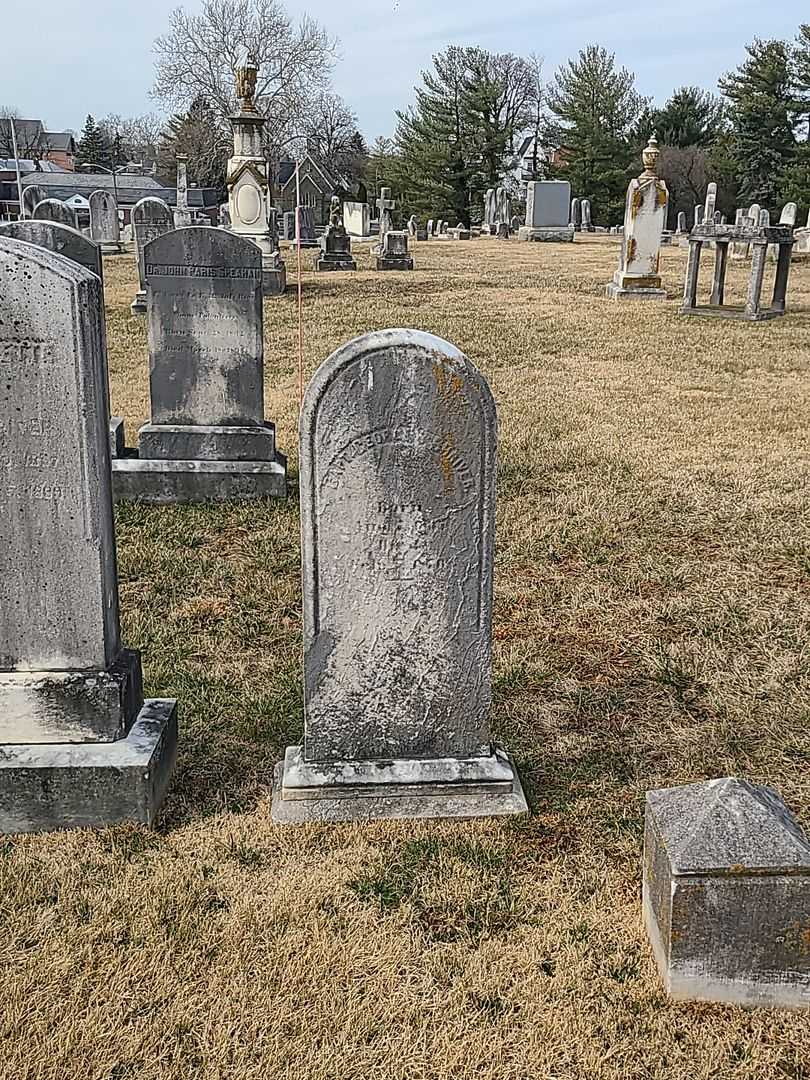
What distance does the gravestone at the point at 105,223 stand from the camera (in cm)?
2967

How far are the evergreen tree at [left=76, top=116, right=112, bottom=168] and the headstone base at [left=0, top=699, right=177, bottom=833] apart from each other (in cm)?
8445

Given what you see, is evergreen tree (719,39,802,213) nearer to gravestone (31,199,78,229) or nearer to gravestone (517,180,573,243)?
gravestone (517,180,573,243)

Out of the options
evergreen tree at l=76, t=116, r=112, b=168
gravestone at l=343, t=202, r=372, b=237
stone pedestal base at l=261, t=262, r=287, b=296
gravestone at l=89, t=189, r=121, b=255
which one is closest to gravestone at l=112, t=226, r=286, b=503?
stone pedestal base at l=261, t=262, r=287, b=296

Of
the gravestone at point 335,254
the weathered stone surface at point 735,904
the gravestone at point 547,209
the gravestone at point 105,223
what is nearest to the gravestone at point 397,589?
the weathered stone surface at point 735,904

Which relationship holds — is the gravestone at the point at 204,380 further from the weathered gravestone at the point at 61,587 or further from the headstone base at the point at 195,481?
the weathered gravestone at the point at 61,587

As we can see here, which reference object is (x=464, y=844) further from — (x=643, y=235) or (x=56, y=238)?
(x=643, y=235)

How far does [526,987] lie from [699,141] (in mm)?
55741

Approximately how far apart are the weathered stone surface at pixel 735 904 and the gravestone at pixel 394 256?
22.3 meters

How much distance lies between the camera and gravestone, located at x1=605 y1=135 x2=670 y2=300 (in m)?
17.0

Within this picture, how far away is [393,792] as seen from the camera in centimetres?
343

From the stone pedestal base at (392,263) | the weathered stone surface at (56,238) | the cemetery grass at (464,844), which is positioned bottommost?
the cemetery grass at (464,844)

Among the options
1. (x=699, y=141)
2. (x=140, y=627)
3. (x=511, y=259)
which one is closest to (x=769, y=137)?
(x=699, y=141)

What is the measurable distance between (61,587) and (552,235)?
115ft

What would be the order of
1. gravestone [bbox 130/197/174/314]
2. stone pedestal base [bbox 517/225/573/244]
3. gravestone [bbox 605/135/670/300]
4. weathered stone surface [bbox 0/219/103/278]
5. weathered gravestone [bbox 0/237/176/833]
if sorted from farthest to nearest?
stone pedestal base [bbox 517/225/573/244], gravestone [bbox 130/197/174/314], gravestone [bbox 605/135/670/300], weathered stone surface [bbox 0/219/103/278], weathered gravestone [bbox 0/237/176/833]
